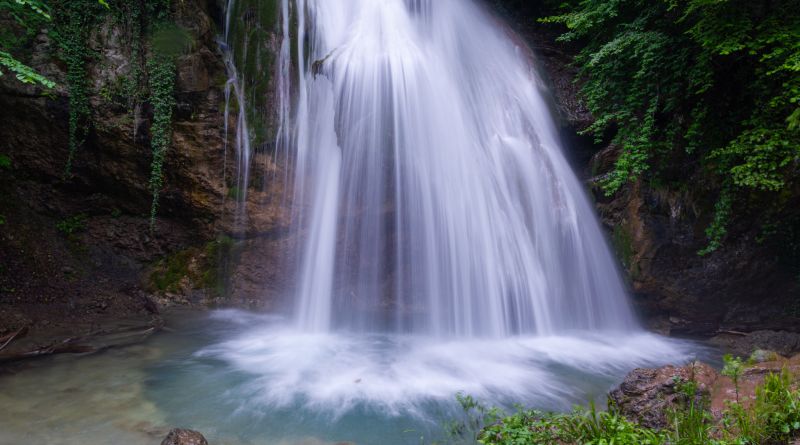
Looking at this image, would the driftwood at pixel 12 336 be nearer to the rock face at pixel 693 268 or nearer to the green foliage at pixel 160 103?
the green foliage at pixel 160 103

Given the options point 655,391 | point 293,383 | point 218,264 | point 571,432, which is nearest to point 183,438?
point 293,383

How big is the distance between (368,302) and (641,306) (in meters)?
5.71

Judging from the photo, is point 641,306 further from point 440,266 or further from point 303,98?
point 303,98

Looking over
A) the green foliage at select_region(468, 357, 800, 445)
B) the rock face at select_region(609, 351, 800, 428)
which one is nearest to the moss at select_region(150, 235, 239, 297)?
the green foliage at select_region(468, 357, 800, 445)

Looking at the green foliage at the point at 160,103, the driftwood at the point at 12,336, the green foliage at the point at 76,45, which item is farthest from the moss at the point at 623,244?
the green foliage at the point at 76,45

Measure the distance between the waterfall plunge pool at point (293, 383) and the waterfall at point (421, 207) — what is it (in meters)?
0.79

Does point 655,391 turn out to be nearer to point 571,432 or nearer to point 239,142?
point 571,432

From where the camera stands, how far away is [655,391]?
3975mm

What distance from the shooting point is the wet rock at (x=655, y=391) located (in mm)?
3693

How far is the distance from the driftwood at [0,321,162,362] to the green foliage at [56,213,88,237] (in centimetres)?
288

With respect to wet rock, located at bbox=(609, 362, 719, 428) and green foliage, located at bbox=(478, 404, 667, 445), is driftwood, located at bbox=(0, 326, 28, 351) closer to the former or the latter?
green foliage, located at bbox=(478, 404, 667, 445)

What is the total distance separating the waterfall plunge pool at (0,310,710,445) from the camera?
4.20m

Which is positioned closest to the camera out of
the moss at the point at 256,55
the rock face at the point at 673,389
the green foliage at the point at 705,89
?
the rock face at the point at 673,389

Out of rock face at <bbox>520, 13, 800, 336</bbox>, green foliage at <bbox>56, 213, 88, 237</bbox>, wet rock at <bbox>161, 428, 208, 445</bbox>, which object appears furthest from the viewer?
green foliage at <bbox>56, 213, 88, 237</bbox>
